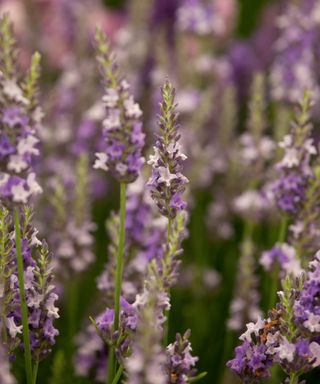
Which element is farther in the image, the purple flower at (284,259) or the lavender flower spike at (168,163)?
the purple flower at (284,259)

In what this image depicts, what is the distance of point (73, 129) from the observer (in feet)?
6.44

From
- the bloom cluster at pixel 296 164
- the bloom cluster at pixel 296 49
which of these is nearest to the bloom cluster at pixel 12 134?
the bloom cluster at pixel 296 164

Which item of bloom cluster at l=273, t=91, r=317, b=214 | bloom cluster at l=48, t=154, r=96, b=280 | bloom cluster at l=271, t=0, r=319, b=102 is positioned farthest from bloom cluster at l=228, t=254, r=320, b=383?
bloom cluster at l=271, t=0, r=319, b=102

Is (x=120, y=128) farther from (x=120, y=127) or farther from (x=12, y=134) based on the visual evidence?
(x=12, y=134)

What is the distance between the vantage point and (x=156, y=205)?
A: 111cm

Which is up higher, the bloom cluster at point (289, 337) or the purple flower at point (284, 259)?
the purple flower at point (284, 259)

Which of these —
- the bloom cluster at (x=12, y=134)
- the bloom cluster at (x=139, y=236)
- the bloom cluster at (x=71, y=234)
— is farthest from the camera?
the bloom cluster at (x=71, y=234)

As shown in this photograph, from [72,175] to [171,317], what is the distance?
0.47 meters

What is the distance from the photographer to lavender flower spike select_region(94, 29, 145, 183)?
1.00 m

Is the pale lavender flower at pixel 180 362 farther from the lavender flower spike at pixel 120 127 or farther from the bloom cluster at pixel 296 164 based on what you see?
the bloom cluster at pixel 296 164

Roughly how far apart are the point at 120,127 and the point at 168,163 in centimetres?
8

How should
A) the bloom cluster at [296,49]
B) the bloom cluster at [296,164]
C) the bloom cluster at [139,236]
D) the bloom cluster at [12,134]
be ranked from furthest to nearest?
the bloom cluster at [296,49] → the bloom cluster at [139,236] → the bloom cluster at [296,164] → the bloom cluster at [12,134]

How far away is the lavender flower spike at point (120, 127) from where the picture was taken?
1001mm

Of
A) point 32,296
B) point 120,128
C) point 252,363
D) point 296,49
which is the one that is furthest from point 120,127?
point 296,49
